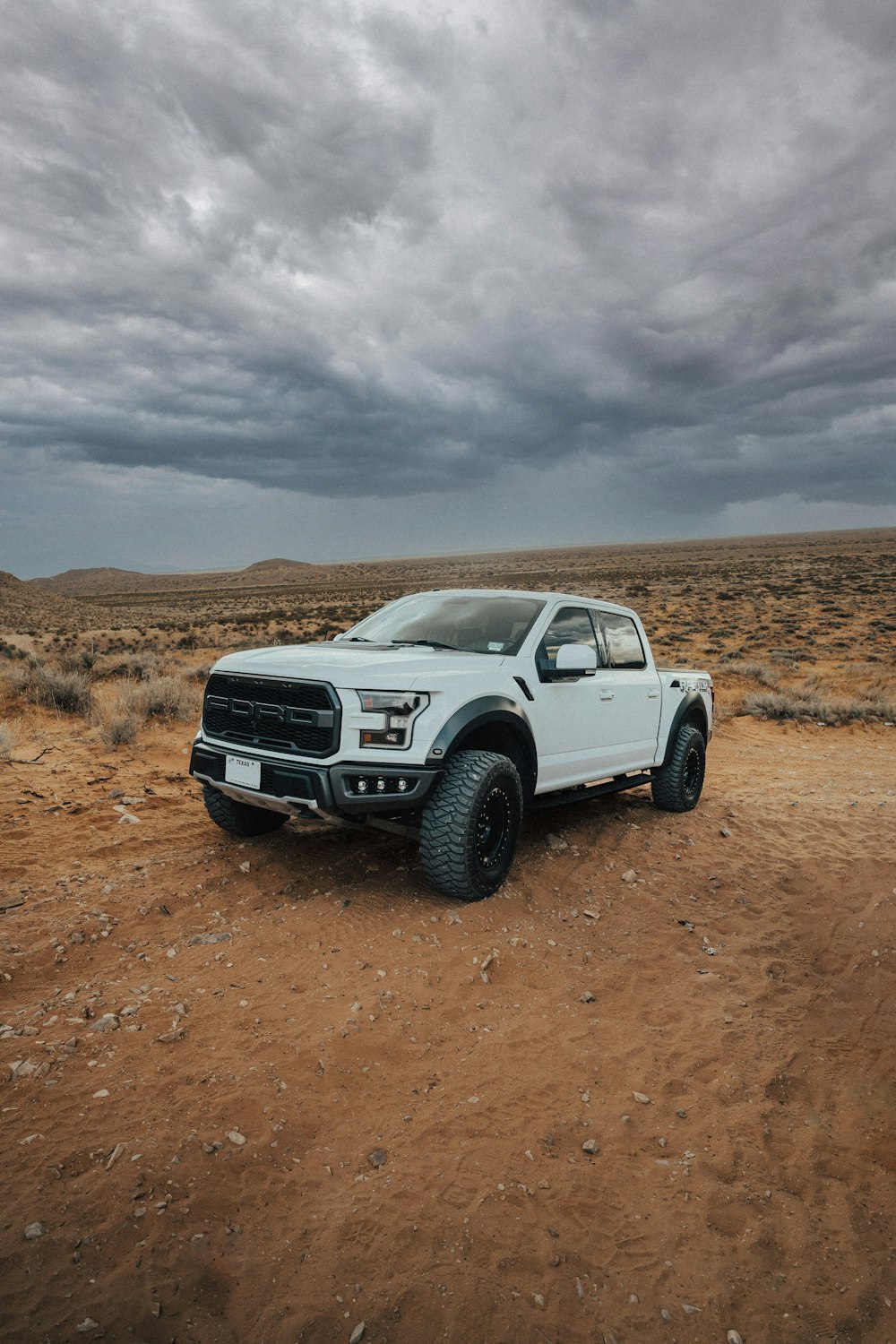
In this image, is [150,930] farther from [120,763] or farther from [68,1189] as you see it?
[120,763]

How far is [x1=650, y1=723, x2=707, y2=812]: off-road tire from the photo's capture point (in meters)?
6.47

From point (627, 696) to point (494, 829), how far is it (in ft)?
6.32

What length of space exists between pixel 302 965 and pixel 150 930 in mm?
999

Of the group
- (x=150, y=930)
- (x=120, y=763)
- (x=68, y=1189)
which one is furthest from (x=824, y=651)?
(x=68, y=1189)

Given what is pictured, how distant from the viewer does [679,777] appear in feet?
21.3

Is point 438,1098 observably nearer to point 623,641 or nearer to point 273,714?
point 273,714

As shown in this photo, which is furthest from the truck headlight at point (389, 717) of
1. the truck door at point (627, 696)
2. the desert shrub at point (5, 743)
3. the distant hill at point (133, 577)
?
the distant hill at point (133, 577)

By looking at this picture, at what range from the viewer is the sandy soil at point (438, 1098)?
207cm

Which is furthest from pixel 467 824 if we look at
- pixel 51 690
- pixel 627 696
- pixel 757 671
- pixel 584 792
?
pixel 757 671

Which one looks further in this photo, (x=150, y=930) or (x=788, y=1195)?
(x=150, y=930)

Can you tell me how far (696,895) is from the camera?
16.0 feet

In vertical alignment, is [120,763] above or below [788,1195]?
above

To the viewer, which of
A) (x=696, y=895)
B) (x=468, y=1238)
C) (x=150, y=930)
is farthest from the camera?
(x=696, y=895)

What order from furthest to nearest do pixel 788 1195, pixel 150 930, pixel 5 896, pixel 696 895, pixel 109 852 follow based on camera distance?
pixel 109 852
pixel 696 895
pixel 5 896
pixel 150 930
pixel 788 1195
